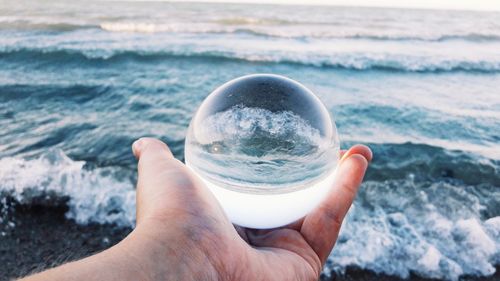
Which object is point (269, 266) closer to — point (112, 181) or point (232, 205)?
point (232, 205)

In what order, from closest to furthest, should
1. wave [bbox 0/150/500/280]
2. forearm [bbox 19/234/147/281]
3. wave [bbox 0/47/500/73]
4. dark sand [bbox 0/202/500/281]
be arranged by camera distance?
forearm [bbox 19/234/147/281]
dark sand [bbox 0/202/500/281]
wave [bbox 0/150/500/280]
wave [bbox 0/47/500/73]

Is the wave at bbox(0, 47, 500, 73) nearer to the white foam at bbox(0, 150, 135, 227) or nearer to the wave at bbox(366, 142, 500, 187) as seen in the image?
the wave at bbox(366, 142, 500, 187)

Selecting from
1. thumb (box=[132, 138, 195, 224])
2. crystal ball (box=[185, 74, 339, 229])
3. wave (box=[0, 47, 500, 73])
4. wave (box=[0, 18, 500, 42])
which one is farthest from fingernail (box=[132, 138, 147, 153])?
wave (box=[0, 18, 500, 42])

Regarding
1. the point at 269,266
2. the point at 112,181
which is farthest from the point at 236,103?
the point at 112,181

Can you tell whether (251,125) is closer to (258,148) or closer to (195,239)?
(258,148)

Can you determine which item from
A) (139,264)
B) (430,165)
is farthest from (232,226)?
(430,165)

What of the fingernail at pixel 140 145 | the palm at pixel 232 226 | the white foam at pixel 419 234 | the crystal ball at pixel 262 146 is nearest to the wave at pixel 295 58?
the white foam at pixel 419 234

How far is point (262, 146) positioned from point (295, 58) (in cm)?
1082

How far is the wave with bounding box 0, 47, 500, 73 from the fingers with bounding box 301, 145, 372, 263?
942cm

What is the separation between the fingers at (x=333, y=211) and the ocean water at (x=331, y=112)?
163cm

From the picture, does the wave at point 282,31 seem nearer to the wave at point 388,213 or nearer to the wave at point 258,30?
the wave at point 258,30

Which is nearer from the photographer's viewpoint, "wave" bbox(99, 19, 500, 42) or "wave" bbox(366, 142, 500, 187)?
"wave" bbox(366, 142, 500, 187)

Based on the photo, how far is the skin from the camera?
52.4 inches

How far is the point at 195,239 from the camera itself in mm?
1570
